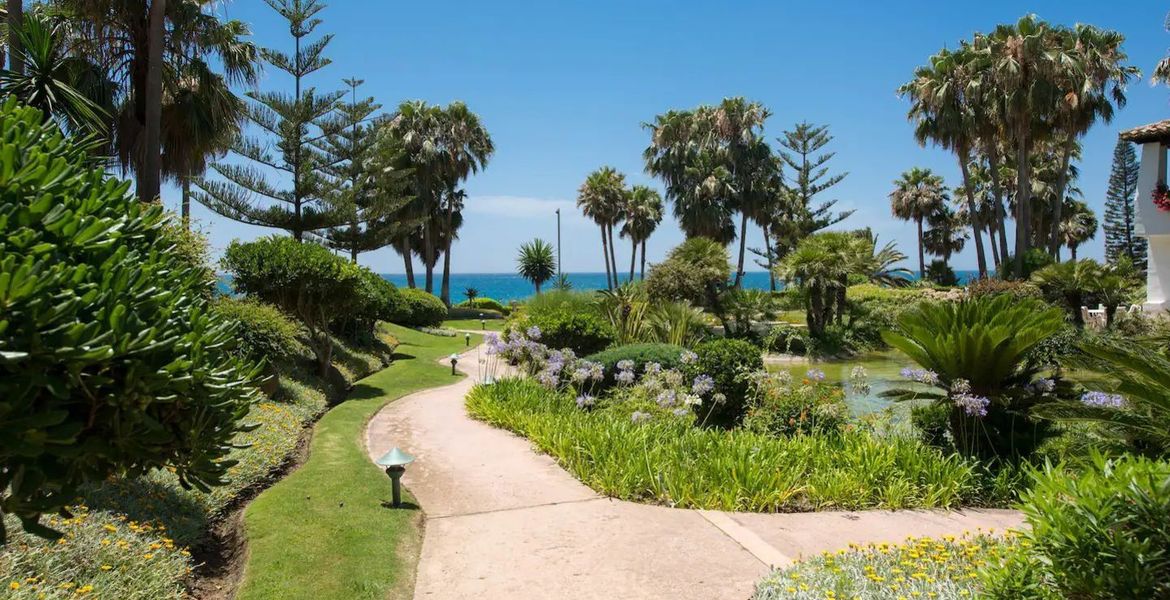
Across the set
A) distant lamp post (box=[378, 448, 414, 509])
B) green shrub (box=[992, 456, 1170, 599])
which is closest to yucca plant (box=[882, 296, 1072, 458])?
green shrub (box=[992, 456, 1170, 599])

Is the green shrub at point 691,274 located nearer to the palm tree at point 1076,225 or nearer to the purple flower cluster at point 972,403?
the purple flower cluster at point 972,403

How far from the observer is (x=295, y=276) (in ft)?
39.9

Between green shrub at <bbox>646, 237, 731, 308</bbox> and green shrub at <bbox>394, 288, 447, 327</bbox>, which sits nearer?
green shrub at <bbox>646, 237, 731, 308</bbox>

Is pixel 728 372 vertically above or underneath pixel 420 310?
underneath

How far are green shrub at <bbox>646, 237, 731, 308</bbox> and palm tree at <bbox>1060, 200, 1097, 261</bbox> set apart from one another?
114ft

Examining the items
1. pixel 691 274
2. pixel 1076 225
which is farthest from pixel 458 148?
pixel 1076 225

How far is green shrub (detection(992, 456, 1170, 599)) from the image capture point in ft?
8.53

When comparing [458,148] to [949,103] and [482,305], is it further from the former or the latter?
[949,103]

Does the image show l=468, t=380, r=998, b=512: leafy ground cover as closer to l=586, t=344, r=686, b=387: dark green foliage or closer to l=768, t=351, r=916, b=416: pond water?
l=586, t=344, r=686, b=387: dark green foliage

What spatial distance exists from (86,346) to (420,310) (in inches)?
1000

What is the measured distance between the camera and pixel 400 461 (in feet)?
20.6

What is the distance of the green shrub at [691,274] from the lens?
23375 millimetres

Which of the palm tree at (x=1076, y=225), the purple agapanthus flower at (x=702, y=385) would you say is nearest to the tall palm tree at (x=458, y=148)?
the purple agapanthus flower at (x=702, y=385)

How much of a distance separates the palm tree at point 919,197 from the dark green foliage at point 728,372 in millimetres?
42348
